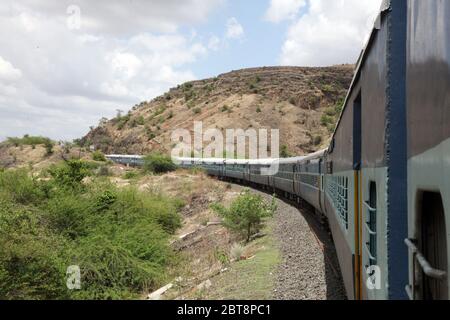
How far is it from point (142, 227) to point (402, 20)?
65.0 feet

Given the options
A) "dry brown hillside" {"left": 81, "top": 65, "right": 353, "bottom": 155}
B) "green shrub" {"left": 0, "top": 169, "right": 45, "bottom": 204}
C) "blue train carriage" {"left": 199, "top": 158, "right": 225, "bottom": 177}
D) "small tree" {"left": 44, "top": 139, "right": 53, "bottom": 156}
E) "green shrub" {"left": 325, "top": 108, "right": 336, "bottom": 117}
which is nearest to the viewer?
"green shrub" {"left": 0, "top": 169, "right": 45, "bottom": 204}

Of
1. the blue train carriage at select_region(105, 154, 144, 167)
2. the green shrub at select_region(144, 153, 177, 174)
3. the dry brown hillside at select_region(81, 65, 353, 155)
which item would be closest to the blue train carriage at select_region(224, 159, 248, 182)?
the green shrub at select_region(144, 153, 177, 174)

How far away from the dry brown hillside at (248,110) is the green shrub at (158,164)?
837 inches

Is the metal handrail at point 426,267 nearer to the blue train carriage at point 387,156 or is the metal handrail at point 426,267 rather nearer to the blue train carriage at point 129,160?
the blue train carriage at point 387,156

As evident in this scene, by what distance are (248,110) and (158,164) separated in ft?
106

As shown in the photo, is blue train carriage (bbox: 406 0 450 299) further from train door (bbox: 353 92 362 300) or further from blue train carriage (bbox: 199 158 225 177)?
blue train carriage (bbox: 199 158 225 177)

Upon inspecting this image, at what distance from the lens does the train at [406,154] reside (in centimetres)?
228

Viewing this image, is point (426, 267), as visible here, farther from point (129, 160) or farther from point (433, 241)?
point (129, 160)

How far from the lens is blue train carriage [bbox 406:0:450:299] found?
2.16m

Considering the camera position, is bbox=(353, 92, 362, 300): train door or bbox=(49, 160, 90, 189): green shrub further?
bbox=(49, 160, 90, 189): green shrub
